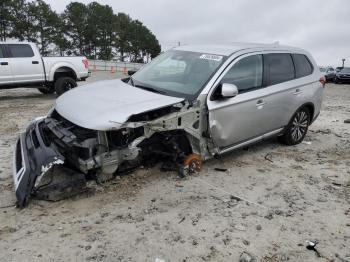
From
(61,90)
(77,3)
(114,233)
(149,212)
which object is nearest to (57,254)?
(114,233)

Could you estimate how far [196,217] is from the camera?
4.03 m

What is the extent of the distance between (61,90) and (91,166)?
29.2 feet

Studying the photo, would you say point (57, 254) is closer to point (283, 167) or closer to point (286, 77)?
point (283, 167)

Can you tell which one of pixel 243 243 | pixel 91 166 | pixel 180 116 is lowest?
pixel 243 243

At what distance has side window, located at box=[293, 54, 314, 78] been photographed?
6.52 metres

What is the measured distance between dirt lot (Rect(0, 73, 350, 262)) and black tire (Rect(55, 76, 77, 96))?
271 inches

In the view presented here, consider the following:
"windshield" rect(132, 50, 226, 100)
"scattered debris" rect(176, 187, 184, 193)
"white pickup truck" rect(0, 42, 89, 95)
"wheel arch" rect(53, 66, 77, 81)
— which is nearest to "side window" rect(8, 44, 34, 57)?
"white pickup truck" rect(0, 42, 89, 95)

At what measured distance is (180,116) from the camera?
4.71 meters

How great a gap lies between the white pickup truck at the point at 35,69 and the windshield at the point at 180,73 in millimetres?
7314

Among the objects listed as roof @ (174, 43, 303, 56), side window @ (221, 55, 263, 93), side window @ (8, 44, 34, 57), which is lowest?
side window @ (221, 55, 263, 93)

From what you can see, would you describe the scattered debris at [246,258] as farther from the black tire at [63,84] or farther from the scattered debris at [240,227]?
the black tire at [63,84]

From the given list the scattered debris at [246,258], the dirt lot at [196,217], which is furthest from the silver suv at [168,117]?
the scattered debris at [246,258]

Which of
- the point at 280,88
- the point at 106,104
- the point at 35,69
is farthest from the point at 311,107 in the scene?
the point at 35,69

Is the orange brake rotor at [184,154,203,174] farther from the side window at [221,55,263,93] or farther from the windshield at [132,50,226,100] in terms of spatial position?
the side window at [221,55,263,93]
